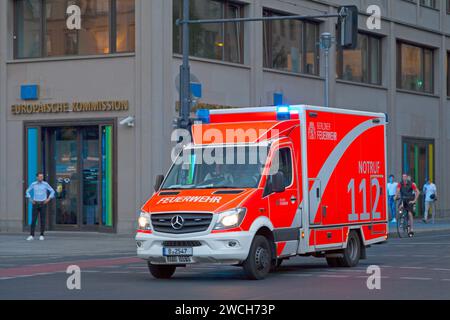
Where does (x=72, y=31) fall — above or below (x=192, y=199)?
above

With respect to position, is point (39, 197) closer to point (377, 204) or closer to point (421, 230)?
point (377, 204)

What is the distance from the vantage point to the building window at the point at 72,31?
3316cm

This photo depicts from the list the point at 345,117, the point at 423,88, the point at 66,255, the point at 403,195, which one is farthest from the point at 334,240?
the point at 423,88

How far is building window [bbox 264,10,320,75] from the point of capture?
38.1 m

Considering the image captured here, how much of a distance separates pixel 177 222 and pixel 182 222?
94 mm

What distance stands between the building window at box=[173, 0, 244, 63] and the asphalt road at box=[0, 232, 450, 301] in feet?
38.2

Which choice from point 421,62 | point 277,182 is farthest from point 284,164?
point 421,62

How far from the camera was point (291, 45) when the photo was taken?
3947 cm

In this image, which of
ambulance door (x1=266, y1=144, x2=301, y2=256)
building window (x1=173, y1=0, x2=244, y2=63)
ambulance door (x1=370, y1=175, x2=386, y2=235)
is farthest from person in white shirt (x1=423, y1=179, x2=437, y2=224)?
ambulance door (x1=266, y1=144, x2=301, y2=256)

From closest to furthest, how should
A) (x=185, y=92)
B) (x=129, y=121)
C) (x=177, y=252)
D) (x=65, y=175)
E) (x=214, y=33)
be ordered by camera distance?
(x=177, y=252), (x=185, y=92), (x=129, y=121), (x=65, y=175), (x=214, y=33)

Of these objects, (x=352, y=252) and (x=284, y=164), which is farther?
(x=352, y=252)

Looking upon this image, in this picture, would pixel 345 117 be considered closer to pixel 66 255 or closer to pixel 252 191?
pixel 252 191

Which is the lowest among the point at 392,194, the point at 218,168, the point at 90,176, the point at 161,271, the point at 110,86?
the point at 161,271

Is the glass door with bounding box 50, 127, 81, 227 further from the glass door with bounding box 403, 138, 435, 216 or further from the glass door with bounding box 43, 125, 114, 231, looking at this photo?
the glass door with bounding box 403, 138, 435, 216
